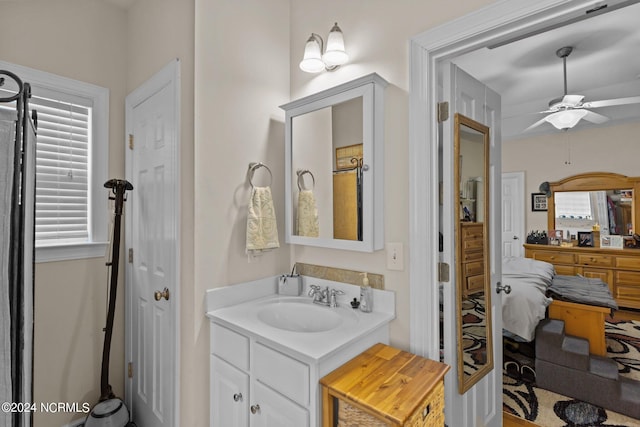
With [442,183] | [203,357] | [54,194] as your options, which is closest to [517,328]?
[442,183]

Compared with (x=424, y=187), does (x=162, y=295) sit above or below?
below

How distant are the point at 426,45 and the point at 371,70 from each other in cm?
30

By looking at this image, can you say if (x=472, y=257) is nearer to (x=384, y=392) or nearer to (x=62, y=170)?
(x=384, y=392)

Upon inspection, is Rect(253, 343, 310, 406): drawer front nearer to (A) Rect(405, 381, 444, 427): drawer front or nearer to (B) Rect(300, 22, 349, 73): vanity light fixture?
(A) Rect(405, 381, 444, 427): drawer front

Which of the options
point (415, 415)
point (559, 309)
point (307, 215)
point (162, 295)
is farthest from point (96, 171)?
point (559, 309)

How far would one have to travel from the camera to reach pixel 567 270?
488 centimetres

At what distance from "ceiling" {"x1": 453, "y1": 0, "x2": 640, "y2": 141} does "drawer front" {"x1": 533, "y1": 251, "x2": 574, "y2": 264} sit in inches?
81.8

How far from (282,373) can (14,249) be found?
932 millimetres

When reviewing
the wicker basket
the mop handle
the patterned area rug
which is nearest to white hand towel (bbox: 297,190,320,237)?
the wicker basket

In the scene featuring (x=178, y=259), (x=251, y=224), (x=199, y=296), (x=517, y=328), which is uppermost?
(x=251, y=224)

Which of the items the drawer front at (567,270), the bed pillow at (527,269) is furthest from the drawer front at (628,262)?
the bed pillow at (527,269)

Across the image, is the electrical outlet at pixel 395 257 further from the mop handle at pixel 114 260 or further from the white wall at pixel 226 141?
the mop handle at pixel 114 260

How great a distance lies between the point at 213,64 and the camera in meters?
1.62

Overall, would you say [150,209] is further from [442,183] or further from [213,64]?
[442,183]
